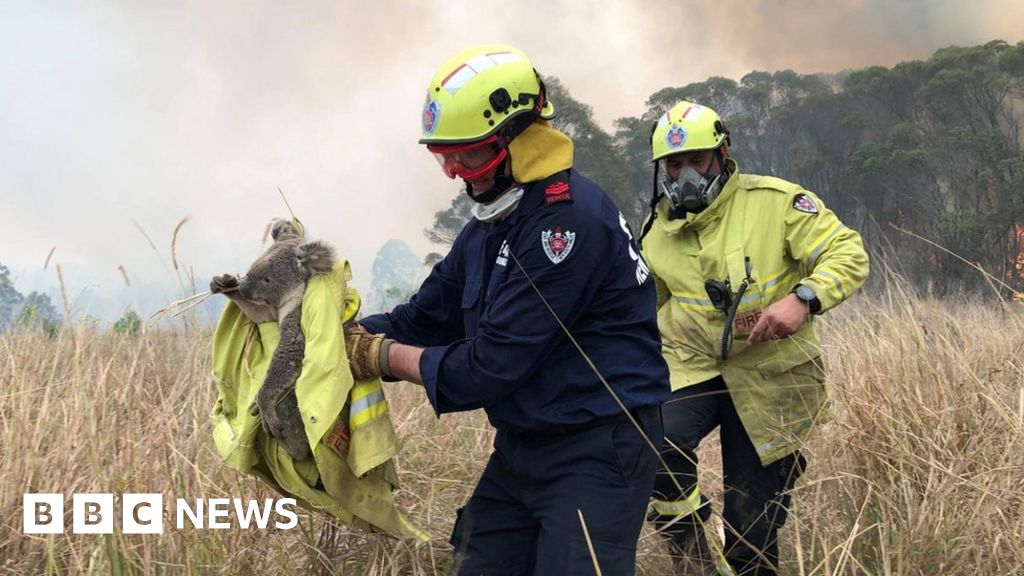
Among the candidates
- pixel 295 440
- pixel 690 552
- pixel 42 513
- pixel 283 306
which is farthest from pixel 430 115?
pixel 690 552

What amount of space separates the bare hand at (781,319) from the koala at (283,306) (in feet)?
5.60

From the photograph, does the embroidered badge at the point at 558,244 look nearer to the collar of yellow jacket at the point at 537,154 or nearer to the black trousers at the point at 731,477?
the collar of yellow jacket at the point at 537,154

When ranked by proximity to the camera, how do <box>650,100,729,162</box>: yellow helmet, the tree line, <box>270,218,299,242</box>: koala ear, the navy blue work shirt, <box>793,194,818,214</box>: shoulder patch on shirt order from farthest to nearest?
the tree line < <box>650,100,729,162</box>: yellow helmet < <box>793,194,818,214</box>: shoulder patch on shirt < <box>270,218,299,242</box>: koala ear < the navy blue work shirt

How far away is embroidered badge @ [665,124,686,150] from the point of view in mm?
3818

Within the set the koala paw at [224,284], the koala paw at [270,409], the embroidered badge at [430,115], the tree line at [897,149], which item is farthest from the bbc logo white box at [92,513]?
the tree line at [897,149]

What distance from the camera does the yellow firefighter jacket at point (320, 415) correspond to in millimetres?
2322

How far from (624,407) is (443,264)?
2.78 ft

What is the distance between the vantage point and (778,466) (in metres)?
3.57

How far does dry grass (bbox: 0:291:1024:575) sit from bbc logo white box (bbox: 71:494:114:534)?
0.05 m

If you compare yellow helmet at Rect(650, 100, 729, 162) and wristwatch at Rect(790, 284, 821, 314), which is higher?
yellow helmet at Rect(650, 100, 729, 162)

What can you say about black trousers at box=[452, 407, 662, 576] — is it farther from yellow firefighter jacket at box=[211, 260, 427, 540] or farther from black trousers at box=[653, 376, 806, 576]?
black trousers at box=[653, 376, 806, 576]

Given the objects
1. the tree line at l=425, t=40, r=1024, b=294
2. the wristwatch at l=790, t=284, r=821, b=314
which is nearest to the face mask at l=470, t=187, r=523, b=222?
the wristwatch at l=790, t=284, r=821, b=314

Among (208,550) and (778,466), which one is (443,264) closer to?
(208,550)

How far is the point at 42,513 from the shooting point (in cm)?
308
